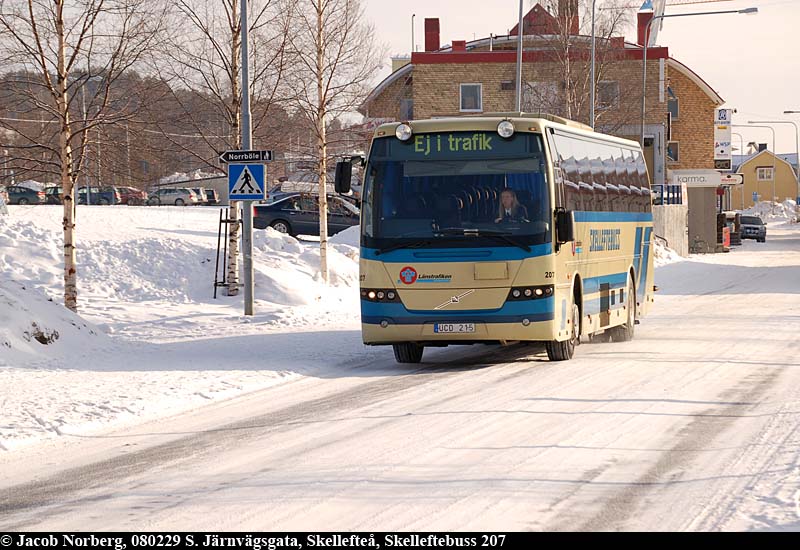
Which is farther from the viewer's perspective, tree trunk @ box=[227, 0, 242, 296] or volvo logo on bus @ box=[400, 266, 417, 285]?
tree trunk @ box=[227, 0, 242, 296]

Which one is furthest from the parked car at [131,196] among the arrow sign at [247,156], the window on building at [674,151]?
the arrow sign at [247,156]

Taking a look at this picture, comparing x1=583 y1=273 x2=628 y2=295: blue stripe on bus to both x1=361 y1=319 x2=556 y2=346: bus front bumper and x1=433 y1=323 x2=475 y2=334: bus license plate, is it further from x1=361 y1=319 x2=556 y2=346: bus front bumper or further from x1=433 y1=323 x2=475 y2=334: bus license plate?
x1=433 y1=323 x2=475 y2=334: bus license plate

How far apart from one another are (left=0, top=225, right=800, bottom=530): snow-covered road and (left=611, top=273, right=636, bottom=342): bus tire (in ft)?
12.0

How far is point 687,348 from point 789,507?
10.7m

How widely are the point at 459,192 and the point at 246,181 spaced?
6102 millimetres

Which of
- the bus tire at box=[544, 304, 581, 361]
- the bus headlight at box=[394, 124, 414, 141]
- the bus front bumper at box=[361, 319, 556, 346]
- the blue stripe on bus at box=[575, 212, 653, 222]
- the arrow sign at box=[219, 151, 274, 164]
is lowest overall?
the bus tire at box=[544, 304, 581, 361]

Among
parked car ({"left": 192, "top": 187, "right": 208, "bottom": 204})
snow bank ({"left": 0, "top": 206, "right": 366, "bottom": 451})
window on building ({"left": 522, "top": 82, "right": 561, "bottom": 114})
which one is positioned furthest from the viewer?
parked car ({"left": 192, "top": 187, "right": 208, "bottom": 204})

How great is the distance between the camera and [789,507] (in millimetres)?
7543

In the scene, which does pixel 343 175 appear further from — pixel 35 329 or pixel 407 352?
pixel 35 329

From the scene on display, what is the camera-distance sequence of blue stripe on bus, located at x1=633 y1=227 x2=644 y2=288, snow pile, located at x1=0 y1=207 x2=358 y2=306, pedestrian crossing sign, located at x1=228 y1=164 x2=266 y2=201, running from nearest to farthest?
pedestrian crossing sign, located at x1=228 y1=164 x2=266 y2=201, blue stripe on bus, located at x1=633 y1=227 x2=644 y2=288, snow pile, located at x1=0 y1=207 x2=358 y2=306

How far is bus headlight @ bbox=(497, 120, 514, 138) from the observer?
1620 cm

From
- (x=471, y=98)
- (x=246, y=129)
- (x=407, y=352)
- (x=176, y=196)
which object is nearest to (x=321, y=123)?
(x=246, y=129)

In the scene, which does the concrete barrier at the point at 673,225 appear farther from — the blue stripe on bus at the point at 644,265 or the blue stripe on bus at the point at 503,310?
the blue stripe on bus at the point at 503,310

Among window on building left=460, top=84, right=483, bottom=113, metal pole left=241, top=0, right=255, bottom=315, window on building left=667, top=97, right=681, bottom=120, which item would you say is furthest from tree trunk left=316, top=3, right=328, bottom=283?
window on building left=667, top=97, right=681, bottom=120
